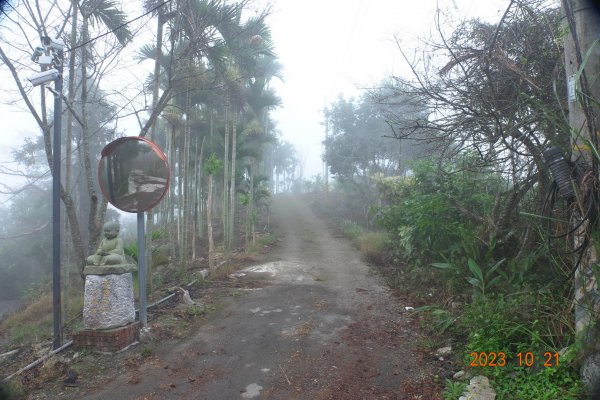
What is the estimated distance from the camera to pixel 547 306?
12.5 feet

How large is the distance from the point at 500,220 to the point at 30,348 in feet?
23.3

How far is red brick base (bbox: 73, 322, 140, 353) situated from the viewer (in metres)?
4.83

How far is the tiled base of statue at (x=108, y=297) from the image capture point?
4902mm

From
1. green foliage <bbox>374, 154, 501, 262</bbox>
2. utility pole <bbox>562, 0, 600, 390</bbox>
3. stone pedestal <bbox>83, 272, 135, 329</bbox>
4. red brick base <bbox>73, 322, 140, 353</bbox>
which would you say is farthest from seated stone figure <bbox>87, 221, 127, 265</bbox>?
utility pole <bbox>562, 0, 600, 390</bbox>

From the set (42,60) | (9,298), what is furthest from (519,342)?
(9,298)

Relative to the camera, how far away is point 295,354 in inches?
181

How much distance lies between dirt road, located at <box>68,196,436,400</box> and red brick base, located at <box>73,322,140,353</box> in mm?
550

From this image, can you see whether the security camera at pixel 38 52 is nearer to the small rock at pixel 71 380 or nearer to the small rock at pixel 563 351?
the small rock at pixel 71 380

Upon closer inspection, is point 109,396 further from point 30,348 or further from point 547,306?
point 547,306
